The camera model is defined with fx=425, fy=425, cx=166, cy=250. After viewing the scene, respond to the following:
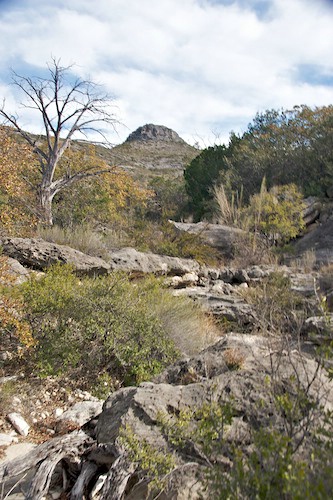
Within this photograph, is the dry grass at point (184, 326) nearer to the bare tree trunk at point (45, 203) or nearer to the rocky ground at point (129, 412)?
the rocky ground at point (129, 412)

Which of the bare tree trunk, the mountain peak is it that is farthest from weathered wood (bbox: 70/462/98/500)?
the mountain peak

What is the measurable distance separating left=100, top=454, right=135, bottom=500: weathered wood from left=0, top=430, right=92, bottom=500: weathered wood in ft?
1.44

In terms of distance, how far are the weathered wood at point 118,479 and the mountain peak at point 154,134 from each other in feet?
199

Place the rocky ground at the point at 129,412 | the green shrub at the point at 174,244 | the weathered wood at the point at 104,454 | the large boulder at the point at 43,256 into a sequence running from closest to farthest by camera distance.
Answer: the rocky ground at the point at 129,412 → the weathered wood at the point at 104,454 → the large boulder at the point at 43,256 → the green shrub at the point at 174,244

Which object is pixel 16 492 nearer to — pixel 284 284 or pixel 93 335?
pixel 93 335

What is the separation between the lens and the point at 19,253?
305 inches

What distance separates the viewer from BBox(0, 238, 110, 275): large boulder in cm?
776

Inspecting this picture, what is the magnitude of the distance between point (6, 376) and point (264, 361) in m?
2.77

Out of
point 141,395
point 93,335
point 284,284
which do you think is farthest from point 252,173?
point 141,395

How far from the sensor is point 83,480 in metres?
2.74

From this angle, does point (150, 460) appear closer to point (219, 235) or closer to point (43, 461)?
point (43, 461)

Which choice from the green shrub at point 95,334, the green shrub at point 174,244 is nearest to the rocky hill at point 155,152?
the green shrub at point 174,244

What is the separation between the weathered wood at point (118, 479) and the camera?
2383 millimetres

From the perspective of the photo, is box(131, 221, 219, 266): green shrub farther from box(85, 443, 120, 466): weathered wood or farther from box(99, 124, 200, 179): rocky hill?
box(99, 124, 200, 179): rocky hill
